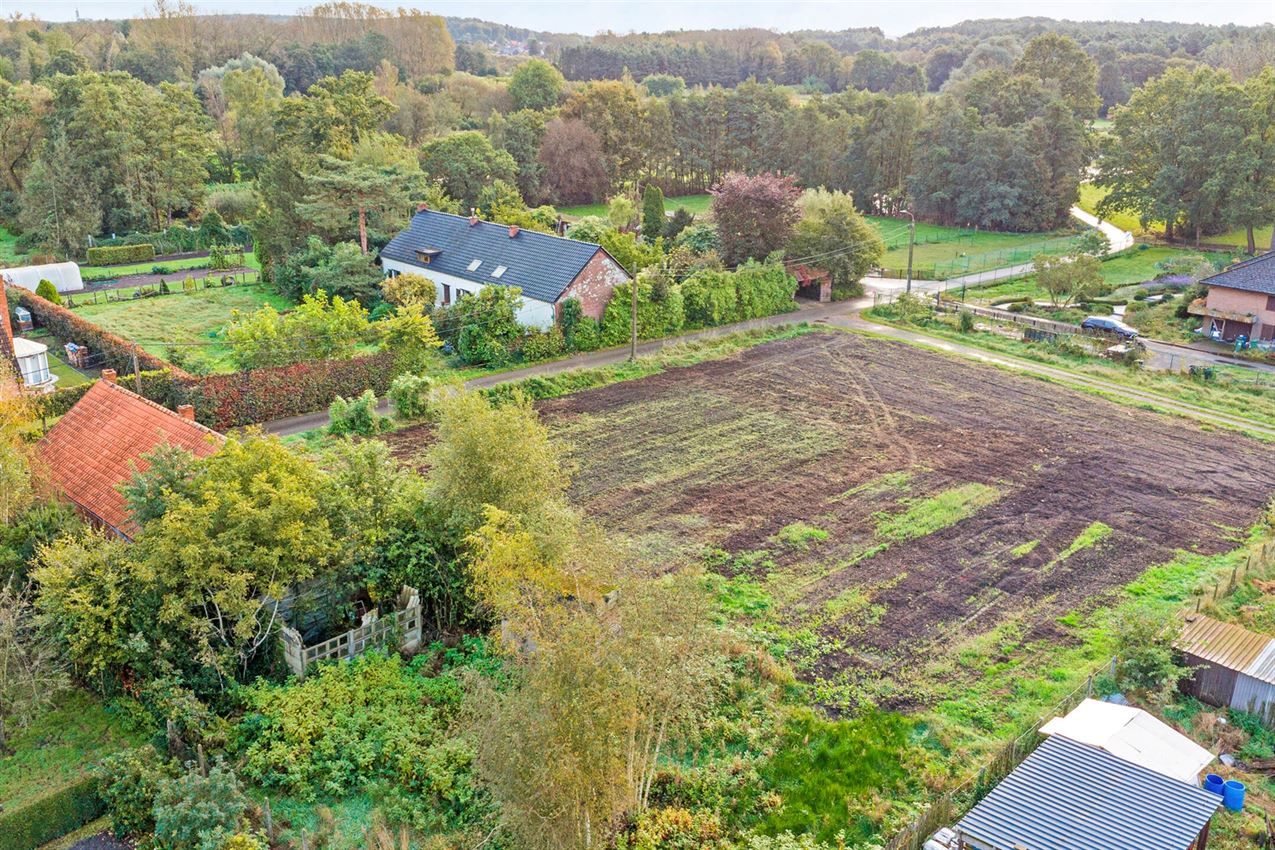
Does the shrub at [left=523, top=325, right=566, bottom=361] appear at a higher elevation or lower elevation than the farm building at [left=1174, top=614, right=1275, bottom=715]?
higher

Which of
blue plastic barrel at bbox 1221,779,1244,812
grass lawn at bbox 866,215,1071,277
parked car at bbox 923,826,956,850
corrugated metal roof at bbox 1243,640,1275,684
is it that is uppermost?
grass lawn at bbox 866,215,1071,277

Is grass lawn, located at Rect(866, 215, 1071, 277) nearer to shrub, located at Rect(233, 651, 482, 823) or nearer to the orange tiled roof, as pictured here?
the orange tiled roof

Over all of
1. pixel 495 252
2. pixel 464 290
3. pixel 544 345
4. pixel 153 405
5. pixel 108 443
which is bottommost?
pixel 544 345

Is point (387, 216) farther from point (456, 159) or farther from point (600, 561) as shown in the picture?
point (600, 561)

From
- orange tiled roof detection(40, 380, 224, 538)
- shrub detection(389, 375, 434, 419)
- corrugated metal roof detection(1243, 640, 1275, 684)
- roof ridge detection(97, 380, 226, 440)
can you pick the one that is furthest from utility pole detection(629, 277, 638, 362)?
corrugated metal roof detection(1243, 640, 1275, 684)

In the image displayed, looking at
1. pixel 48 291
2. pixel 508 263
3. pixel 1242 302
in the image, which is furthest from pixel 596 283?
pixel 1242 302

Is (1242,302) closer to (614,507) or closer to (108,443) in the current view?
(614,507)

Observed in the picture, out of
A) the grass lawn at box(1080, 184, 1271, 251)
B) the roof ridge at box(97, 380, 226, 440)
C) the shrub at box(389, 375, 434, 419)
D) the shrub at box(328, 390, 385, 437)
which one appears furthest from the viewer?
the grass lawn at box(1080, 184, 1271, 251)
